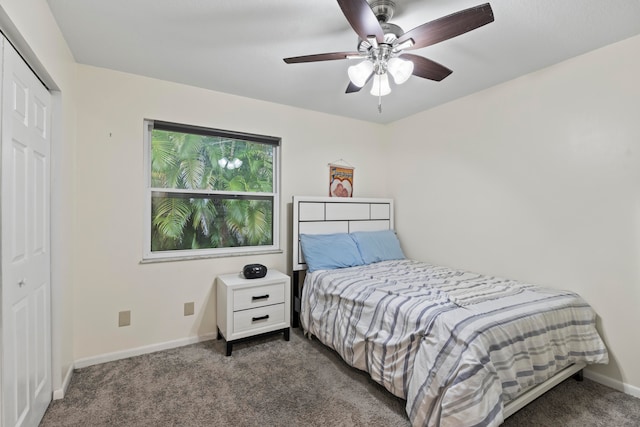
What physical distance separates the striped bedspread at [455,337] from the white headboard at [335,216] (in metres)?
0.73

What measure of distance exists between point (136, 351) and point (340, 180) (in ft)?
8.54

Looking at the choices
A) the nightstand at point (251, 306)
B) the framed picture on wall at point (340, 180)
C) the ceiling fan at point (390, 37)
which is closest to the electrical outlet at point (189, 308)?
the nightstand at point (251, 306)

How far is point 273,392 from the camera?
207 centimetres

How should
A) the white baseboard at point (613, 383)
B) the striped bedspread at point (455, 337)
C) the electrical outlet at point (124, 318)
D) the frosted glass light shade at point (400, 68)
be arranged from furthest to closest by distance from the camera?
the electrical outlet at point (124, 318) < the white baseboard at point (613, 383) < the frosted glass light shade at point (400, 68) < the striped bedspread at point (455, 337)

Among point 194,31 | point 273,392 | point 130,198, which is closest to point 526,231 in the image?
point 273,392

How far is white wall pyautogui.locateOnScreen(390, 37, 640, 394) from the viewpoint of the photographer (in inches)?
81.0

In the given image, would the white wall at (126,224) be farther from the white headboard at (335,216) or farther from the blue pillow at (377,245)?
the blue pillow at (377,245)

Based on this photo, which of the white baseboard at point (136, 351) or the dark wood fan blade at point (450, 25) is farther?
the white baseboard at point (136, 351)

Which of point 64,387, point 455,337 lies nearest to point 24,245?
point 64,387

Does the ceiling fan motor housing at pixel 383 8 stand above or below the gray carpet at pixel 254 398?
above

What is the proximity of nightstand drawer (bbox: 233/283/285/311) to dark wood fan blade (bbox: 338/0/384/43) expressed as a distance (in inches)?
82.9

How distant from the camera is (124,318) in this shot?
2531 mm

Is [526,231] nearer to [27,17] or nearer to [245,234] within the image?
[245,234]

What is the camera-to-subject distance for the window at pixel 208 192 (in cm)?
275
